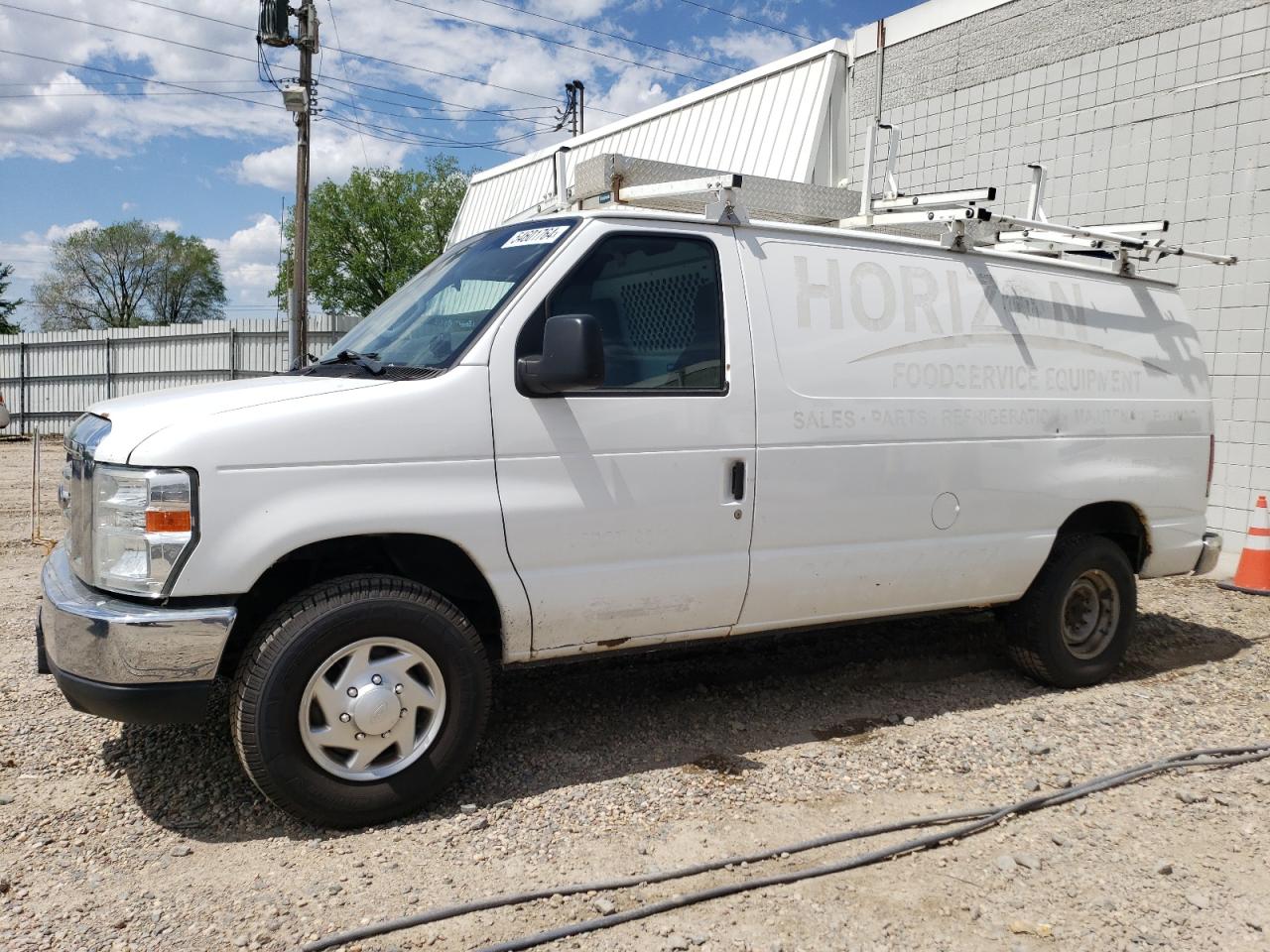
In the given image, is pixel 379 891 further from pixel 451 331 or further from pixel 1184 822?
pixel 1184 822

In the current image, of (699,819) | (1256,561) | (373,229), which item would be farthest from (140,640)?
(373,229)

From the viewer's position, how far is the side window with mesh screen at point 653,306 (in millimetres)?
4016

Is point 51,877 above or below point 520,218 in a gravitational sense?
below

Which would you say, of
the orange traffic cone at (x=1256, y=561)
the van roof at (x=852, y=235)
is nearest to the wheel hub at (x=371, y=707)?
the van roof at (x=852, y=235)

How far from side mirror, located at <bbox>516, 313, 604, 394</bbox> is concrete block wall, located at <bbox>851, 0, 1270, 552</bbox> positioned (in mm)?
7185

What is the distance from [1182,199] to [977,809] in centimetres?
728

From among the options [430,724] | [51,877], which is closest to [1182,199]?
[430,724]

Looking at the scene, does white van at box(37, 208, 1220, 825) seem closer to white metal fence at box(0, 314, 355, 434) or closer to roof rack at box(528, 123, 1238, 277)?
roof rack at box(528, 123, 1238, 277)

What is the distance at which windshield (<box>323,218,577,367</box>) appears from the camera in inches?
155

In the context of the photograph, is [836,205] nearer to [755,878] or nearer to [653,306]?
[653,306]

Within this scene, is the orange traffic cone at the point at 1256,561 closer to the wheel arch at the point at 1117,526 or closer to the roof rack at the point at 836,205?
the roof rack at the point at 836,205

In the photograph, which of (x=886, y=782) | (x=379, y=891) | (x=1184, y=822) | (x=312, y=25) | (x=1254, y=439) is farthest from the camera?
(x=312, y=25)

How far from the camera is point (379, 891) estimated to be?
128 inches

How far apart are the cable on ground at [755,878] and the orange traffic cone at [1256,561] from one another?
13.5 ft
